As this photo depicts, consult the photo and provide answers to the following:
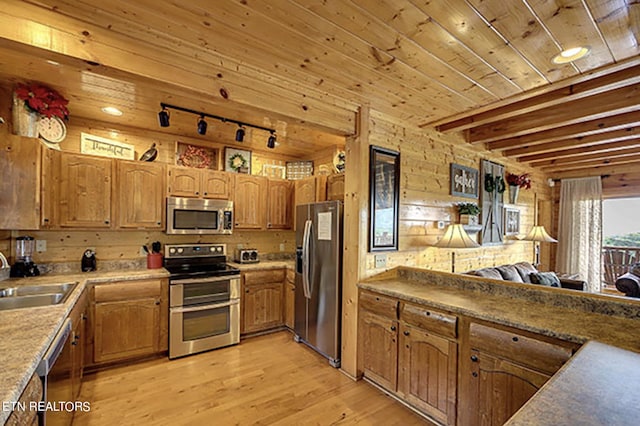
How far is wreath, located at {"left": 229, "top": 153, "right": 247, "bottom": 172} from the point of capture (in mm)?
4027

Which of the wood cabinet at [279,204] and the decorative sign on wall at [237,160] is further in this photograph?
the wood cabinet at [279,204]

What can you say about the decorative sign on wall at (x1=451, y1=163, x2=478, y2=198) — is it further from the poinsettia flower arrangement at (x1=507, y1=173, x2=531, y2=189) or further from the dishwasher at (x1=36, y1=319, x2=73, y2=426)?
the dishwasher at (x1=36, y1=319, x2=73, y2=426)

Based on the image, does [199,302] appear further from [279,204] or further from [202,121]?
[202,121]

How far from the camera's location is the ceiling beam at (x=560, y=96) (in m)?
2.21

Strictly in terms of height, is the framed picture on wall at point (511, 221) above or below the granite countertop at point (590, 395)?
above

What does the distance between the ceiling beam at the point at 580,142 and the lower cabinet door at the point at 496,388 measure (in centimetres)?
356

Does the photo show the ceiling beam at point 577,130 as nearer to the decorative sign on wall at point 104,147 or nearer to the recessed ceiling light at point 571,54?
the recessed ceiling light at point 571,54

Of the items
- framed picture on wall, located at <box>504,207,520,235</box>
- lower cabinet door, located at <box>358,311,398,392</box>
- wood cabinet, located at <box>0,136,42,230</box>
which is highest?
wood cabinet, located at <box>0,136,42,230</box>

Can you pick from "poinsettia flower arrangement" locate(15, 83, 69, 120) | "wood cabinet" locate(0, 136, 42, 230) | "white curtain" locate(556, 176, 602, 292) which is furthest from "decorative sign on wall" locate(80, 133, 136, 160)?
"white curtain" locate(556, 176, 602, 292)

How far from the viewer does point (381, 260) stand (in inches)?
119

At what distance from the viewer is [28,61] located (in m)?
2.12

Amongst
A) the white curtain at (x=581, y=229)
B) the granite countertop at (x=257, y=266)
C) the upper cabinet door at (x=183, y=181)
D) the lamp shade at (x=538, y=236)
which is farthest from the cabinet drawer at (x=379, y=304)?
the white curtain at (x=581, y=229)

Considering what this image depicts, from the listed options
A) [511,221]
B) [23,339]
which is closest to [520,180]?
[511,221]

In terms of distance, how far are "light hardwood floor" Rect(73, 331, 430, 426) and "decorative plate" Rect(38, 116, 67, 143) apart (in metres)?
2.24
